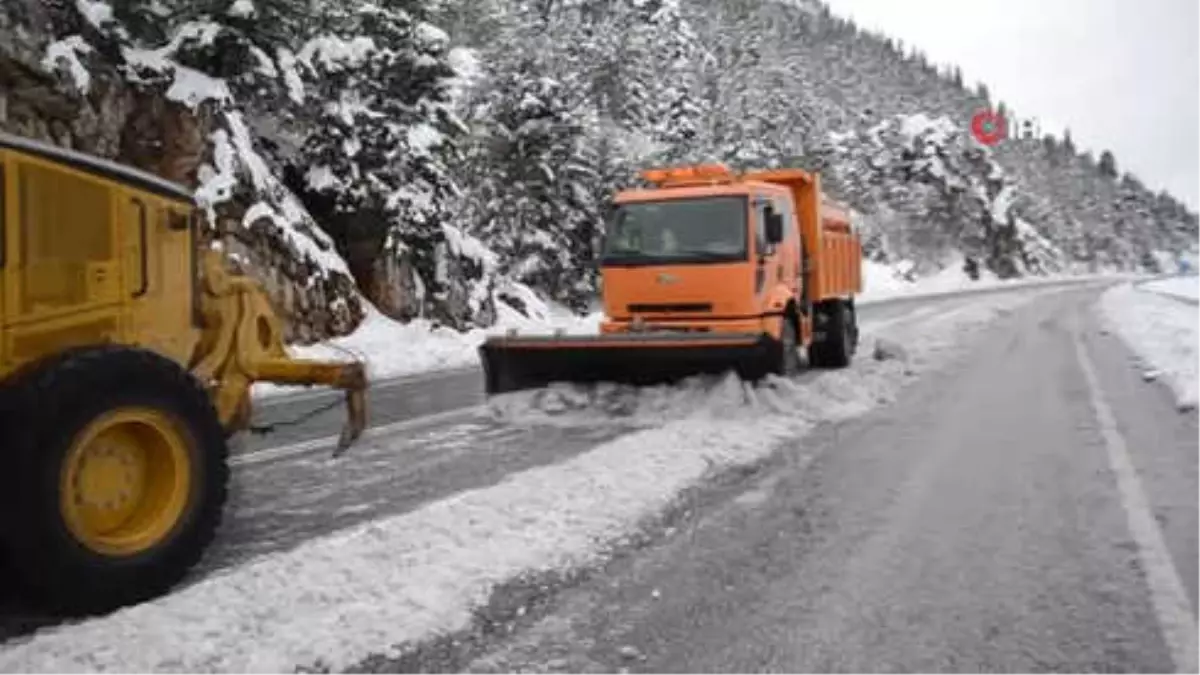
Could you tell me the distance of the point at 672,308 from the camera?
481 inches

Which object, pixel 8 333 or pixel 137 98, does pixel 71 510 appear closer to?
pixel 8 333

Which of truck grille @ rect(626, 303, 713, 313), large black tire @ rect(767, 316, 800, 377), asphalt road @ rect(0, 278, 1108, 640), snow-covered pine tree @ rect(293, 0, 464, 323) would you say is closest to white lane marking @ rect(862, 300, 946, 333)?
snow-covered pine tree @ rect(293, 0, 464, 323)

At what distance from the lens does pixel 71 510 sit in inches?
183

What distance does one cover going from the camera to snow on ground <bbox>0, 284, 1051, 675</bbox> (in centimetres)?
416

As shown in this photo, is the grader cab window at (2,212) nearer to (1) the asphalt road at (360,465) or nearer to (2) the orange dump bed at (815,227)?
(1) the asphalt road at (360,465)

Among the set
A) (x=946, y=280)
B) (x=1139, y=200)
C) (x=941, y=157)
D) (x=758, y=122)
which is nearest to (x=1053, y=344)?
(x=758, y=122)

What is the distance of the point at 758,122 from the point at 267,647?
6258 cm

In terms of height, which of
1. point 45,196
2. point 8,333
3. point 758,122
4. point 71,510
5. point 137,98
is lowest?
point 71,510

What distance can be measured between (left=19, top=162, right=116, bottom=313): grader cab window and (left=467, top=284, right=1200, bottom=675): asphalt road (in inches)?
98.3

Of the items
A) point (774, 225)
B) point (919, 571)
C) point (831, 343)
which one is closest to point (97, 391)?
point (919, 571)

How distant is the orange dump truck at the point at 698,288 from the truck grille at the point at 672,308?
0.01 meters

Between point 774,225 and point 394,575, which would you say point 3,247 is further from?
point 774,225

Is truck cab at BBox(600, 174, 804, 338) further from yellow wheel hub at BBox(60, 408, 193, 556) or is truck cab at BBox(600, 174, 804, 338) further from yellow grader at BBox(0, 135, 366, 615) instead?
yellow wheel hub at BBox(60, 408, 193, 556)

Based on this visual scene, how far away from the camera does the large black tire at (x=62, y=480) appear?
444 cm
